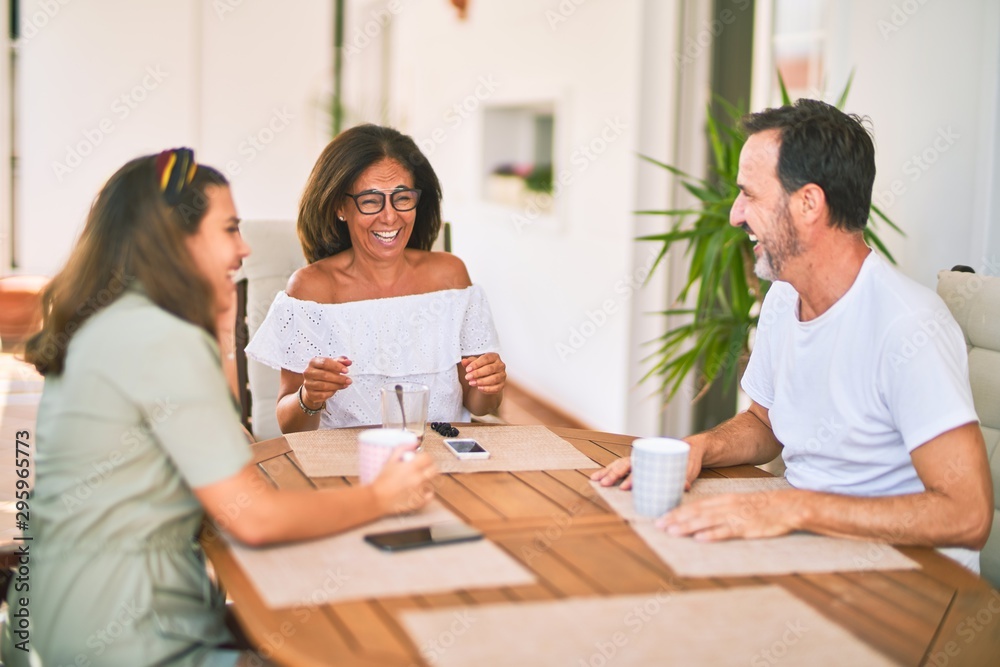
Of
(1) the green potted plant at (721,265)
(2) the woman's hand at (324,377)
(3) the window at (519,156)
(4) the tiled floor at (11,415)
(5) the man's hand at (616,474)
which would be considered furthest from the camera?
(3) the window at (519,156)

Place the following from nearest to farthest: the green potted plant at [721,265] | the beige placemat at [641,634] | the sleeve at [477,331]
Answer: the beige placemat at [641,634] < the sleeve at [477,331] < the green potted plant at [721,265]

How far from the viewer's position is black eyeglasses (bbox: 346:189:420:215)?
2.41 metres

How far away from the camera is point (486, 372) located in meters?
2.24

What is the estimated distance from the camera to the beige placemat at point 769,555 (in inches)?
53.6

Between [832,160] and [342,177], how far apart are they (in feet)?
3.89

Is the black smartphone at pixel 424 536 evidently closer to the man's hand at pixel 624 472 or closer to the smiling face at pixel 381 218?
the man's hand at pixel 624 472

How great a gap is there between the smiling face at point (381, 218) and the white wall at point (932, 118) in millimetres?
1532

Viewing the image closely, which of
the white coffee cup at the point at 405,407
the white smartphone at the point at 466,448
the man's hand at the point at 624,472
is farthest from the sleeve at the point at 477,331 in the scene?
the man's hand at the point at 624,472

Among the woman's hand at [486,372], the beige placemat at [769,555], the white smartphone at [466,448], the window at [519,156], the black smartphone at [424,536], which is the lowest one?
the beige placemat at [769,555]

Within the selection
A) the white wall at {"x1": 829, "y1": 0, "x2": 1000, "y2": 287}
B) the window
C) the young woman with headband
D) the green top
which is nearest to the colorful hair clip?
the young woman with headband

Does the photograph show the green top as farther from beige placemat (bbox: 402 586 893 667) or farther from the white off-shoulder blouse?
the white off-shoulder blouse

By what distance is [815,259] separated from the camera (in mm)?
1775

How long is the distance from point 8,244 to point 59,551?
18.9 ft

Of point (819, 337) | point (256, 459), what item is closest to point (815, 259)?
point (819, 337)
